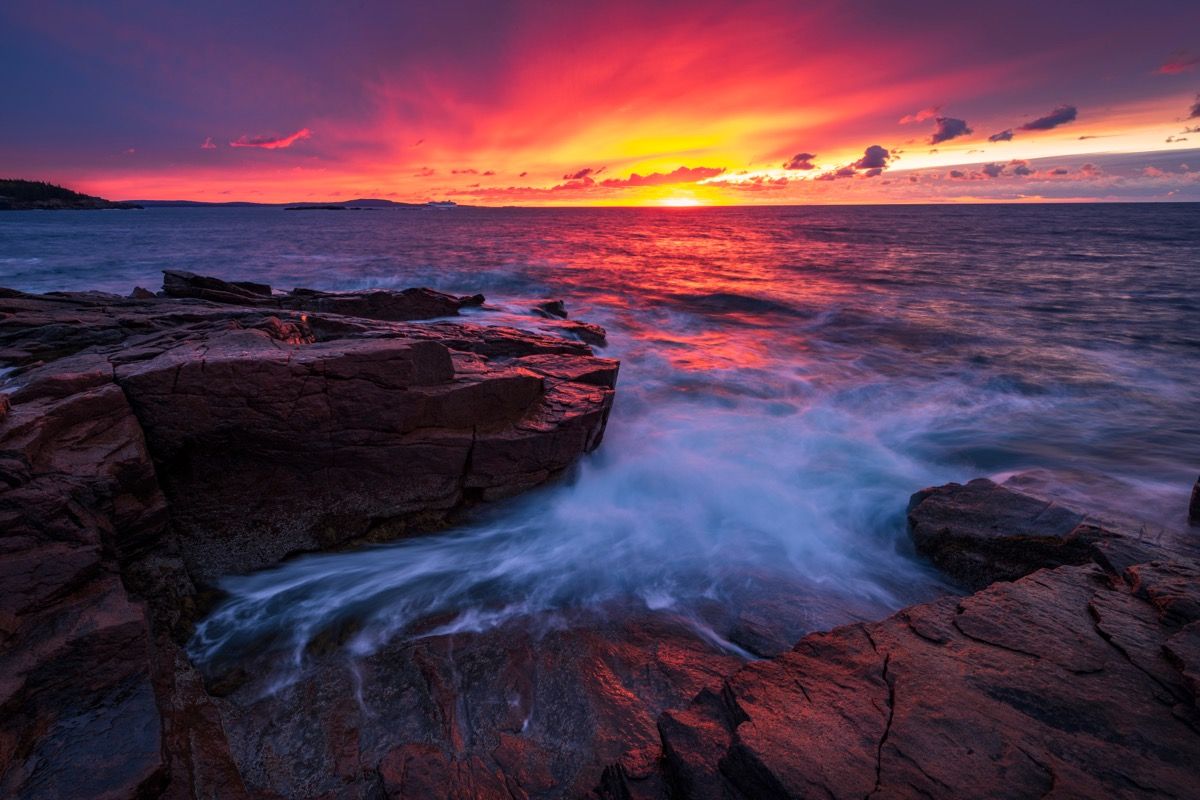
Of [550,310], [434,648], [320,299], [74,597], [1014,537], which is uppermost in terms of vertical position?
[320,299]

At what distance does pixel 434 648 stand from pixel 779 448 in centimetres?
768

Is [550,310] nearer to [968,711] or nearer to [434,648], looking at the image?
[434,648]

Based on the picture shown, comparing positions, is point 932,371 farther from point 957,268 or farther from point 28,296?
point 957,268

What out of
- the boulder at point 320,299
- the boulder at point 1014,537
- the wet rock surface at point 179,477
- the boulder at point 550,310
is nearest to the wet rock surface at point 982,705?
the boulder at point 1014,537

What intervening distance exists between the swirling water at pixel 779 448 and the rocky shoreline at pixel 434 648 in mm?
520

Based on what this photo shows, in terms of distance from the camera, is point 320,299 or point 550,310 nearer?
point 320,299

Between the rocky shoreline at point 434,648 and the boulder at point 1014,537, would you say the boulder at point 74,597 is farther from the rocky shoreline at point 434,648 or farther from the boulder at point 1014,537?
the boulder at point 1014,537

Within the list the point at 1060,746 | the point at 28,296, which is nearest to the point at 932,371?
the point at 1060,746

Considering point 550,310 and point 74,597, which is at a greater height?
point 74,597

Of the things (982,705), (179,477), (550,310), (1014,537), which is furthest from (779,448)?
(550,310)

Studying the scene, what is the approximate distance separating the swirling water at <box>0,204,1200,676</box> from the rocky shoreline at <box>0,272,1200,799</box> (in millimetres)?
520

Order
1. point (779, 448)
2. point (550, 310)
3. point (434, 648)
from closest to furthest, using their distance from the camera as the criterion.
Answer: point (434, 648)
point (779, 448)
point (550, 310)

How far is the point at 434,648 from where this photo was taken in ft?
16.4

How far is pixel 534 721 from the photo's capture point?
13.9 feet
